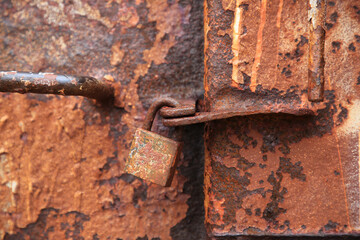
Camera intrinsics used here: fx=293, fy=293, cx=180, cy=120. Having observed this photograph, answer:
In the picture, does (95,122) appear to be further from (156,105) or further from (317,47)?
(317,47)

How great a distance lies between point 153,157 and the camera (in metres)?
0.49

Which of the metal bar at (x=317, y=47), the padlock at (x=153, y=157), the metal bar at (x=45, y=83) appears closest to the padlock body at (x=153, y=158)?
the padlock at (x=153, y=157)

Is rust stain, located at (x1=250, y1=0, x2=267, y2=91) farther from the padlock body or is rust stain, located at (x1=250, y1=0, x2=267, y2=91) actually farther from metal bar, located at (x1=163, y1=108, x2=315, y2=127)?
the padlock body

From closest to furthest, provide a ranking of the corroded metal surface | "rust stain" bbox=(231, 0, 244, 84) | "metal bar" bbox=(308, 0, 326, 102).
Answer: "metal bar" bbox=(308, 0, 326, 102) → "rust stain" bbox=(231, 0, 244, 84) → the corroded metal surface

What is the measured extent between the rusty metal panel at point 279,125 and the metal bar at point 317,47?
87 mm

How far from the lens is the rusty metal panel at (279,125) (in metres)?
0.44

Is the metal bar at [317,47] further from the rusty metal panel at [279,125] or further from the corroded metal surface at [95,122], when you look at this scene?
the corroded metal surface at [95,122]

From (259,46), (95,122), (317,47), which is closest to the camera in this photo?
(317,47)

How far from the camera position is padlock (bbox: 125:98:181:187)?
19.2 inches

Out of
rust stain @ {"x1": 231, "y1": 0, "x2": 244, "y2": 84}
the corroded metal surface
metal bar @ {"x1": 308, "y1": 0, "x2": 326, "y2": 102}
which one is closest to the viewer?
metal bar @ {"x1": 308, "y1": 0, "x2": 326, "y2": 102}

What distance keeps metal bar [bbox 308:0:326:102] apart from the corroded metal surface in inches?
10.2

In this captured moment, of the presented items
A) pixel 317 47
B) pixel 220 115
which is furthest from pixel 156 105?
Result: pixel 317 47

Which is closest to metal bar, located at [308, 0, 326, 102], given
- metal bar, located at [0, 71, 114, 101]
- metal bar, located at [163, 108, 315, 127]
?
metal bar, located at [163, 108, 315, 127]

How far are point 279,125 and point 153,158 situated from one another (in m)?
0.21
